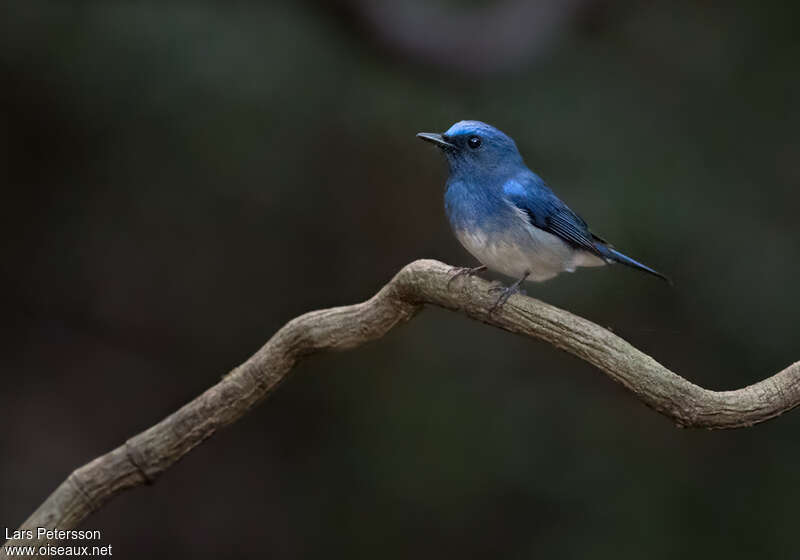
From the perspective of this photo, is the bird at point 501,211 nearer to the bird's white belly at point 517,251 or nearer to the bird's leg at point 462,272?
the bird's white belly at point 517,251

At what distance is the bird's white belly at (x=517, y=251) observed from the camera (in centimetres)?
335

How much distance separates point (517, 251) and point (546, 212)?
26 cm

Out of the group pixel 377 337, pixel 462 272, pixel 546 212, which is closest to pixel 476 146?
pixel 546 212

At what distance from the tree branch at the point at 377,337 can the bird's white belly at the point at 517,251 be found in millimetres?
235

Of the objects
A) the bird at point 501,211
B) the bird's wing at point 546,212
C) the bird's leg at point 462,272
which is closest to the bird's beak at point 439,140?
the bird at point 501,211

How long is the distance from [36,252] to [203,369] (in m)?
1.07

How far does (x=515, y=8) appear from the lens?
550cm

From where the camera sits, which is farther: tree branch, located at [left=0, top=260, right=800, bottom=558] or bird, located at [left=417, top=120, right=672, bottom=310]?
bird, located at [left=417, top=120, right=672, bottom=310]

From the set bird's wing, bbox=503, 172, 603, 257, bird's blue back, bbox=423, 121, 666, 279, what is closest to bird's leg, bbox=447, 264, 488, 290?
bird's blue back, bbox=423, 121, 666, 279

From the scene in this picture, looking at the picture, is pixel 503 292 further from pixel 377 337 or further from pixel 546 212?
pixel 546 212

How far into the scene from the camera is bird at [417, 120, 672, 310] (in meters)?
3.37

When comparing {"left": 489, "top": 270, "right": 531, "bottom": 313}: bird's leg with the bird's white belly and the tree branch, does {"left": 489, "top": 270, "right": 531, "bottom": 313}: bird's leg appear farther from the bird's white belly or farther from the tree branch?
the bird's white belly

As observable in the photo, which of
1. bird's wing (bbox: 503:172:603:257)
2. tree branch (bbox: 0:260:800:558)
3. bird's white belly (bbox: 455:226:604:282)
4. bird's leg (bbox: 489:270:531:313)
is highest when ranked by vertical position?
bird's wing (bbox: 503:172:603:257)

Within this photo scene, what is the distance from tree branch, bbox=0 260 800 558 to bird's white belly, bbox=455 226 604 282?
24 centimetres
